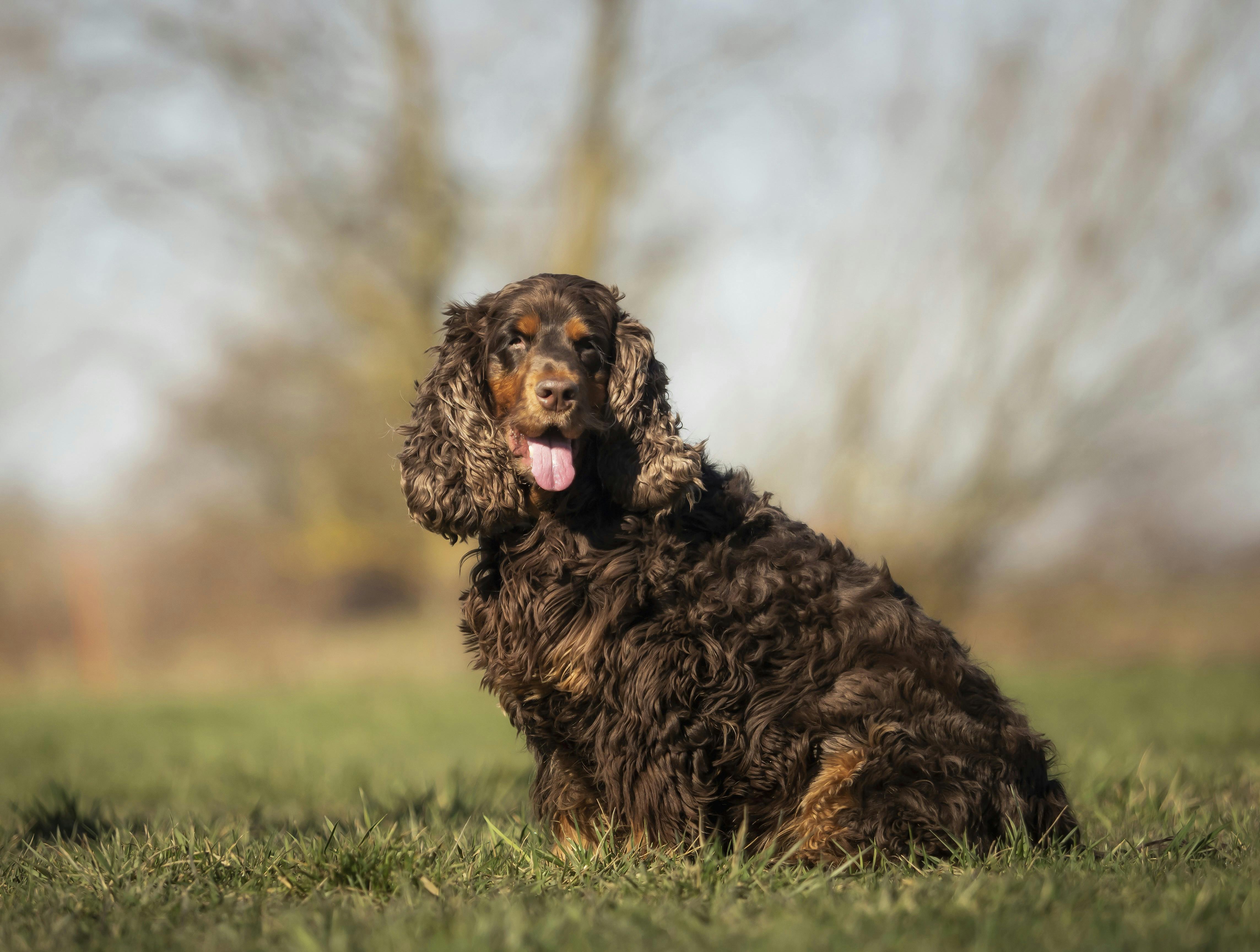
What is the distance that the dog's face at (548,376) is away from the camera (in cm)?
327

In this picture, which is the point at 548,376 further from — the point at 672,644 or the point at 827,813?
the point at 827,813

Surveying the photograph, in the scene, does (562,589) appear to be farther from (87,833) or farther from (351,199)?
(351,199)

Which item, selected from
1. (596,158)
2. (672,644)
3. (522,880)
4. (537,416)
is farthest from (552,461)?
(596,158)

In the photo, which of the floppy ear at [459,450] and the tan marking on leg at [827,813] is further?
the floppy ear at [459,450]

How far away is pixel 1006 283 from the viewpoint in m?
11.4

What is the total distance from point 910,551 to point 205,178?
32.6 feet

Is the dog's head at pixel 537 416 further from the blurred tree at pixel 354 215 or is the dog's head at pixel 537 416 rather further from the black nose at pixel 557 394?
the blurred tree at pixel 354 215

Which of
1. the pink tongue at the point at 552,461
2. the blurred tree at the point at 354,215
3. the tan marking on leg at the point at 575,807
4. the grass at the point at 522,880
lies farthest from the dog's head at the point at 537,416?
the blurred tree at the point at 354,215

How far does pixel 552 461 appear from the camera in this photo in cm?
331

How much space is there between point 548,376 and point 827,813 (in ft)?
5.07

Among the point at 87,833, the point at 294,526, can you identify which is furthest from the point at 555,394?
the point at 294,526

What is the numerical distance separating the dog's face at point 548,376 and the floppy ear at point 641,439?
0.16ft

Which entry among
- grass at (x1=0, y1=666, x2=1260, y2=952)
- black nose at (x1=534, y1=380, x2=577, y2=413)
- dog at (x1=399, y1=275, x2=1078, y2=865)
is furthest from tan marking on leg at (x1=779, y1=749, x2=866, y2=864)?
black nose at (x1=534, y1=380, x2=577, y2=413)

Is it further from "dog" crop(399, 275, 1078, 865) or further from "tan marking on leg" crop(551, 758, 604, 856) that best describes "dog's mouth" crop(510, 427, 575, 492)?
"tan marking on leg" crop(551, 758, 604, 856)
